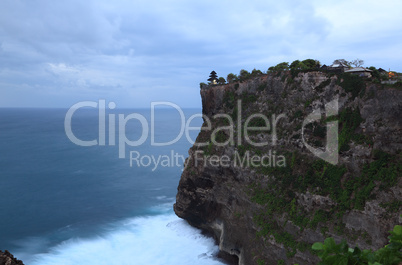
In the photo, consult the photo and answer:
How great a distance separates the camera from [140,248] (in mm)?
34188

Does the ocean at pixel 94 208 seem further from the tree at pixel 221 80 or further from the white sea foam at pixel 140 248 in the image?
the tree at pixel 221 80

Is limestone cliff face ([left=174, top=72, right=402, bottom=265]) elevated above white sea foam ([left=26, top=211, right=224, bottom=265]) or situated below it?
above

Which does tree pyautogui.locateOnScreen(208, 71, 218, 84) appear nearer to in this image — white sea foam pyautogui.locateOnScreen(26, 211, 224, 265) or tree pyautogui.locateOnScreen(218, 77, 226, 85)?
tree pyautogui.locateOnScreen(218, 77, 226, 85)

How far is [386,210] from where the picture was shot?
18.9 m

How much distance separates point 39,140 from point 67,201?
67111 millimetres

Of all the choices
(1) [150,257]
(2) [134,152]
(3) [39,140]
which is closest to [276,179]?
(1) [150,257]

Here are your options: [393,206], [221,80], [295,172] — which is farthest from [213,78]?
[393,206]

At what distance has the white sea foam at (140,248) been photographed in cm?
3180

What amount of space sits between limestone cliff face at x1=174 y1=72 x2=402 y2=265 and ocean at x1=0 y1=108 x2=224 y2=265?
603 centimetres

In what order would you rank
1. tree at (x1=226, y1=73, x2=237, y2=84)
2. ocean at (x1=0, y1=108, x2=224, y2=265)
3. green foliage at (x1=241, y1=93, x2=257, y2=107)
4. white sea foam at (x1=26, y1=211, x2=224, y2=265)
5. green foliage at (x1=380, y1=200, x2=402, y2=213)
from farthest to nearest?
tree at (x1=226, y1=73, x2=237, y2=84) < ocean at (x1=0, y1=108, x2=224, y2=265) < green foliage at (x1=241, y1=93, x2=257, y2=107) < white sea foam at (x1=26, y1=211, x2=224, y2=265) < green foliage at (x1=380, y1=200, x2=402, y2=213)

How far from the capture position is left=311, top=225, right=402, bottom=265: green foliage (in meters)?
4.27

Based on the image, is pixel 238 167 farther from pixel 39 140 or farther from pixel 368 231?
pixel 39 140

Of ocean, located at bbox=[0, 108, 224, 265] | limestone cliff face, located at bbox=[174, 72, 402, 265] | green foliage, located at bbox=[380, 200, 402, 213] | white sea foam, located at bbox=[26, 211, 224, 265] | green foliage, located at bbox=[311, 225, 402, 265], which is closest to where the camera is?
green foliage, located at bbox=[311, 225, 402, 265]

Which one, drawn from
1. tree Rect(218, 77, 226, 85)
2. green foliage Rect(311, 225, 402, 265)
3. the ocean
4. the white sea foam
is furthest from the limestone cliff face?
green foliage Rect(311, 225, 402, 265)
